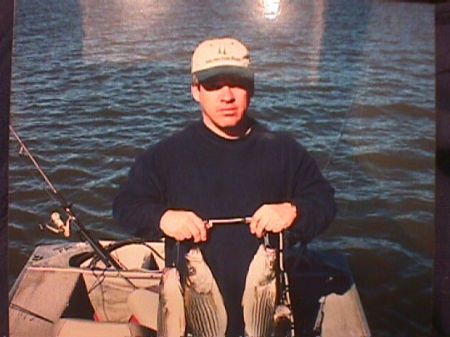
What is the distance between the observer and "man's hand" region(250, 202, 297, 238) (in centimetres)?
169

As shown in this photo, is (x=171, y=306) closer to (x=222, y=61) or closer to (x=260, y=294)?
(x=260, y=294)

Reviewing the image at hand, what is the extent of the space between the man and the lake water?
22 cm

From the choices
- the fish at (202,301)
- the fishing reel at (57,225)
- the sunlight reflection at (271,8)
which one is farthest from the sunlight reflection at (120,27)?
the fish at (202,301)

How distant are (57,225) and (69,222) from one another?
0.05 m

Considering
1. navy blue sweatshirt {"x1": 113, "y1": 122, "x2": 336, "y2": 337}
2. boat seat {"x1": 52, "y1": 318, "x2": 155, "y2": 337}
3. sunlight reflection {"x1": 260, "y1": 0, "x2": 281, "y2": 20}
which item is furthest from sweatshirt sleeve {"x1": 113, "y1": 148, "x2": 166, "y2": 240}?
sunlight reflection {"x1": 260, "y1": 0, "x2": 281, "y2": 20}

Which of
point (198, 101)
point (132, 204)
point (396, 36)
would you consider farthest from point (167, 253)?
point (396, 36)

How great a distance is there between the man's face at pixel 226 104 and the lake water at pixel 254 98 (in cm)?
21

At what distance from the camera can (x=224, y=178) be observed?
177 cm

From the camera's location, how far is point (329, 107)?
2.27 m

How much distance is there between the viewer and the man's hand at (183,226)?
1687 mm

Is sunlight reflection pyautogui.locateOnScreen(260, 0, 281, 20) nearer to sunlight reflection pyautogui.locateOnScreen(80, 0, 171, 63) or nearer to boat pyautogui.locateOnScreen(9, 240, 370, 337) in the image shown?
sunlight reflection pyautogui.locateOnScreen(80, 0, 171, 63)

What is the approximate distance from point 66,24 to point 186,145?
0.62 meters

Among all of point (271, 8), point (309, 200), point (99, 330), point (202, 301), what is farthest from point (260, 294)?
point (271, 8)

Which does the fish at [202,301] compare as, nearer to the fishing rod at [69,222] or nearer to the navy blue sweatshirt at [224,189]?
the navy blue sweatshirt at [224,189]
